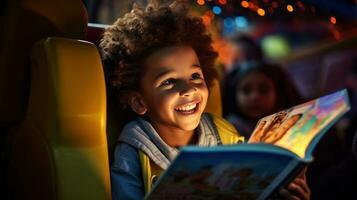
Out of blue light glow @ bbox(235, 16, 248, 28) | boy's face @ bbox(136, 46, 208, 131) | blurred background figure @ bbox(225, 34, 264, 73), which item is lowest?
blurred background figure @ bbox(225, 34, 264, 73)

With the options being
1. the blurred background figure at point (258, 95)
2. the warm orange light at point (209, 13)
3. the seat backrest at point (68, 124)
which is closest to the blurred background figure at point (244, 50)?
the blurred background figure at point (258, 95)

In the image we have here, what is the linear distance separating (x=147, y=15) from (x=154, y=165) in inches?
15.2

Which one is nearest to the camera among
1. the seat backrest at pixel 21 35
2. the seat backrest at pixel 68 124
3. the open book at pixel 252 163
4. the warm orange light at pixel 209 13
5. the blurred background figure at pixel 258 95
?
the open book at pixel 252 163

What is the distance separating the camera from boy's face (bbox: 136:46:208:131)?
1.40 metres

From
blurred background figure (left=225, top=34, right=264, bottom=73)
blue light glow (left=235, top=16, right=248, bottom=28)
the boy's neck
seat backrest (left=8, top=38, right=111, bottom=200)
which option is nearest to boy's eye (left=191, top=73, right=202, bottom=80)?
the boy's neck

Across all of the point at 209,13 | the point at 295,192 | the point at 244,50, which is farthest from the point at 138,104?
the point at 244,50

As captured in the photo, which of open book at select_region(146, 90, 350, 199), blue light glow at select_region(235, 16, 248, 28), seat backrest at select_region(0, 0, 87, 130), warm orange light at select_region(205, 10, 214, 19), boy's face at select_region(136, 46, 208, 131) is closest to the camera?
open book at select_region(146, 90, 350, 199)

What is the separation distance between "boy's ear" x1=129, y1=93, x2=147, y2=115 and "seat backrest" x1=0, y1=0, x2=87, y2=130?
23 cm

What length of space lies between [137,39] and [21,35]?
0.29 metres

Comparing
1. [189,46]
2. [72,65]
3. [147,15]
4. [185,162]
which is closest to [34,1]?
[72,65]

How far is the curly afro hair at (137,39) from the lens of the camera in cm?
145

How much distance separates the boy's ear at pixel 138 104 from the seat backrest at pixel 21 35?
227mm

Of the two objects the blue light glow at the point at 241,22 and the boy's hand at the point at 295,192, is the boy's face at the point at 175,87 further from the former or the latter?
the blue light glow at the point at 241,22

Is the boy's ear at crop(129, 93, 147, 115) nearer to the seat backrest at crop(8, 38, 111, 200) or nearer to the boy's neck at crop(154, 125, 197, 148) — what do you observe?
the boy's neck at crop(154, 125, 197, 148)
